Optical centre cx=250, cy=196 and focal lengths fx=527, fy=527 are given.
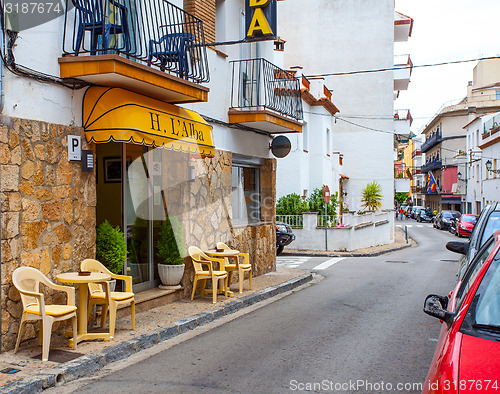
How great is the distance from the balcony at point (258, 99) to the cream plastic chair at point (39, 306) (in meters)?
6.48

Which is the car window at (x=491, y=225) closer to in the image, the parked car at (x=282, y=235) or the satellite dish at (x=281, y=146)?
the satellite dish at (x=281, y=146)

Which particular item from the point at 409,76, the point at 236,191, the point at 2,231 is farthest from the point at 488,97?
the point at 2,231

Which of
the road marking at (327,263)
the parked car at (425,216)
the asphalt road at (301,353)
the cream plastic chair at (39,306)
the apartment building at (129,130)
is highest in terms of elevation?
the apartment building at (129,130)

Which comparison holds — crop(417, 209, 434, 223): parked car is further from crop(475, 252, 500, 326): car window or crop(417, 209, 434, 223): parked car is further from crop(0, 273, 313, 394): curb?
crop(475, 252, 500, 326): car window

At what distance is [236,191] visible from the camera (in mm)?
13047

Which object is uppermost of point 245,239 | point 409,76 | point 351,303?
point 409,76

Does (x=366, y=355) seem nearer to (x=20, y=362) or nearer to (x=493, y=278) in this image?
(x=493, y=278)

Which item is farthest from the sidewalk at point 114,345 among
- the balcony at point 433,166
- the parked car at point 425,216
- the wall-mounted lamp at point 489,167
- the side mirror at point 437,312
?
the balcony at point 433,166

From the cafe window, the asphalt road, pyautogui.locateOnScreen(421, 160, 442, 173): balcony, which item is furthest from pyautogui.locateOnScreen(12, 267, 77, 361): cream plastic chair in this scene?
pyautogui.locateOnScreen(421, 160, 442, 173): balcony

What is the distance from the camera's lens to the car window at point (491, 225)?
7734mm

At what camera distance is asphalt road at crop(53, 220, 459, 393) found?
5.45 meters

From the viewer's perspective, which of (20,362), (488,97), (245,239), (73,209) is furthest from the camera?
(488,97)

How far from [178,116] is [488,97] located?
5485cm

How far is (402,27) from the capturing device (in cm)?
3425
